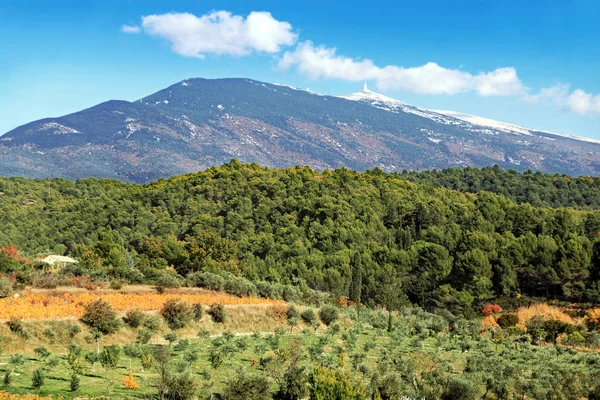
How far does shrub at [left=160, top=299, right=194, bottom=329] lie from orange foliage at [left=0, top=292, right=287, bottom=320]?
2.18 ft

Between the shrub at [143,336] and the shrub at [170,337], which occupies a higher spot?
the shrub at [143,336]

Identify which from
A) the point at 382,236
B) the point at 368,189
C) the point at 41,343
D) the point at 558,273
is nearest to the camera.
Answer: the point at 41,343

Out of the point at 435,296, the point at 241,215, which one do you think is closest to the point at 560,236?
the point at 435,296

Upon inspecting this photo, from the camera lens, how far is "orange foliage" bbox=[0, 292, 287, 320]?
22.3 m

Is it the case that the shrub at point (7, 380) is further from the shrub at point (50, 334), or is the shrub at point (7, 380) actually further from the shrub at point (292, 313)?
the shrub at point (292, 313)

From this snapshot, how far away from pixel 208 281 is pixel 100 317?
482 inches

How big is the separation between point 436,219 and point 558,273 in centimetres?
1903

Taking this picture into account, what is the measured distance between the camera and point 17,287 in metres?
28.2

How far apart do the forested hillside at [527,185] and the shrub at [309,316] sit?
65.4m

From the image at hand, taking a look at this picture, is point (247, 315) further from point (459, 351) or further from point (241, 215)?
point (241, 215)

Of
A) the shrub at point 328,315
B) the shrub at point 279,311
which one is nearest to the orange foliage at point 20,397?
the shrub at point 279,311

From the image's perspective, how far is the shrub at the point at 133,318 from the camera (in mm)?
24078

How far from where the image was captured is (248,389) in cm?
1438

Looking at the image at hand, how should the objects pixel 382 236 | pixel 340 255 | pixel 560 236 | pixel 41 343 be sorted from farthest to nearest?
pixel 382 236 → pixel 340 255 → pixel 560 236 → pixel 41 343
